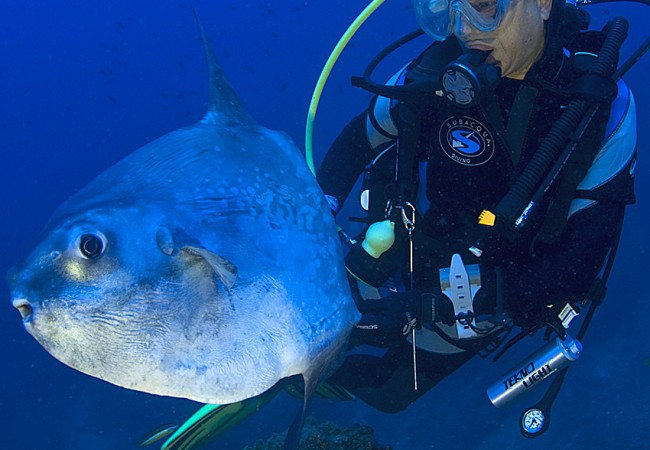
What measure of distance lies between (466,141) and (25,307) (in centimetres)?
235

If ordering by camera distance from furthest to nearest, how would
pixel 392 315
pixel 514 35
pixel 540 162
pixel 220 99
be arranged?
pixel 392 315 → pixel 514 35 → pixel 540 162 → pixel 220 99

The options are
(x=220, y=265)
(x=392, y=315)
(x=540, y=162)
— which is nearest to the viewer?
(x=220, y=265)

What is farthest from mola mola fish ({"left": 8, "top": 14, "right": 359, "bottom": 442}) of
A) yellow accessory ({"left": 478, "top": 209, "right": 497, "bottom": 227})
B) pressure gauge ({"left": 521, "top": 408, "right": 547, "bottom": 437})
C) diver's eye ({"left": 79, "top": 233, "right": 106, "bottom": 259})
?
pressure gauge ({"left": 521, "top": 408, "right": 547, "bottom": 437})

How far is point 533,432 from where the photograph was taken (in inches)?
120

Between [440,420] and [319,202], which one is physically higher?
[319,202]

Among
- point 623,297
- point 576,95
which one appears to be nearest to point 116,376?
point 576,95

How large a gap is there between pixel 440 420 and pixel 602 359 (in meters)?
3.35

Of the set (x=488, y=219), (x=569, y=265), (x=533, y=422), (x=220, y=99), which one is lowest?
(x=533, y=422)

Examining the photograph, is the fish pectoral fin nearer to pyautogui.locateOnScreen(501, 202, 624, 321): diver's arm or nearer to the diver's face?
pyautogui.locateOnScreen(501, 202, 624, 321): diver's arm

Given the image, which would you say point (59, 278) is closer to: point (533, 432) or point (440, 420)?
point (533, 432)

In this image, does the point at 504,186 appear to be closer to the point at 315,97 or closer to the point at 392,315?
the point at 392,315

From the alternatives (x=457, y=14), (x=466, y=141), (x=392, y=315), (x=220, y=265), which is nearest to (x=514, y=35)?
(x=457, y=14)

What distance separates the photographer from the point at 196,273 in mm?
1409

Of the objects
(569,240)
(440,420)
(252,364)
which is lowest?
(440,420)
